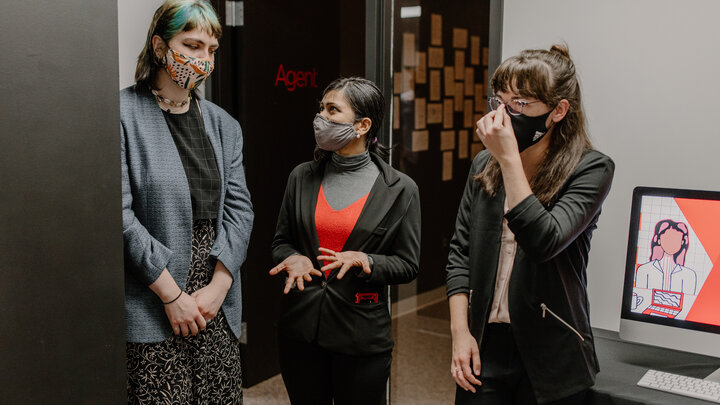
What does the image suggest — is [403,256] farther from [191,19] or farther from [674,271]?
[191,19]

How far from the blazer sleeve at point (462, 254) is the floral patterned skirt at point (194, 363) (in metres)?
0.71

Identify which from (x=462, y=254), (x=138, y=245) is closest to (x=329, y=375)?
(x=462, y=254)

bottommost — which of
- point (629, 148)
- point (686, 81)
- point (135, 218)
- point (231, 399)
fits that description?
point (231, 399)

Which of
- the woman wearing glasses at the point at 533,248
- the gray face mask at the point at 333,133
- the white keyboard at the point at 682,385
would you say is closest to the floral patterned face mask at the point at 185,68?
the gray face mask at the point at 333,133

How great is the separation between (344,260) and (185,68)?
0.72 meters

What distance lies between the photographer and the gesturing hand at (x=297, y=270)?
6.34 feet

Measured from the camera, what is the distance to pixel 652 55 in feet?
7.13

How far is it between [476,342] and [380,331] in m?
0.37

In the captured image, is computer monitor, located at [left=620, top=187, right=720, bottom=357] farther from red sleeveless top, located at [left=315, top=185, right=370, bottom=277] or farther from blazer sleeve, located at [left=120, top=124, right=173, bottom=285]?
blazer sleeve, located at [left=120, top=124, right=173, bottom=285]

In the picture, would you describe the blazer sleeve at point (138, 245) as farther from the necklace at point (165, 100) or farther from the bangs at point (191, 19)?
the bangs at point (191, 19)

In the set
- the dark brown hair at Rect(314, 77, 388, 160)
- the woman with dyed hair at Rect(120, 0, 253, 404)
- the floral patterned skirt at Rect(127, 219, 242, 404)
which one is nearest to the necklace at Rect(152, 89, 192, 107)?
the woman with dyed hair at Rect(120, 0, 253, 404)

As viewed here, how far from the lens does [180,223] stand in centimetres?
187

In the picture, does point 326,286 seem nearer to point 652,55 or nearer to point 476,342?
point 476,342

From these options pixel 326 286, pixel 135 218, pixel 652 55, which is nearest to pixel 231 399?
pixel 326 286
